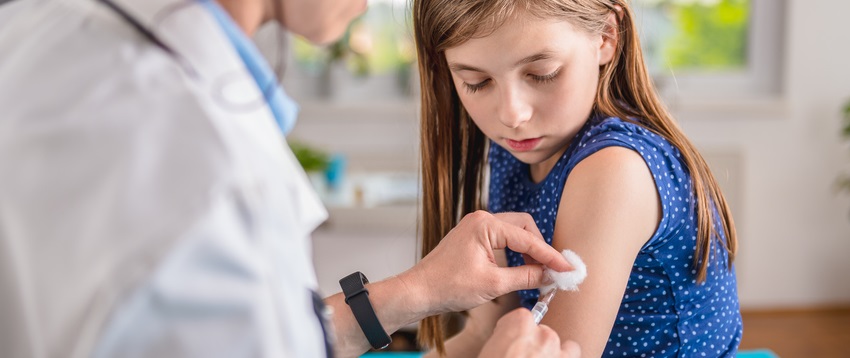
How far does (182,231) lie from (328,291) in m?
3.23

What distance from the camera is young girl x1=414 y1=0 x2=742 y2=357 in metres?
1.10

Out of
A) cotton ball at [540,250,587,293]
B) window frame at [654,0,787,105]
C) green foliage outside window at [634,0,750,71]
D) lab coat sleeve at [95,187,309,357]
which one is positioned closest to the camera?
lab coat sleeve at [95,187,309,357]

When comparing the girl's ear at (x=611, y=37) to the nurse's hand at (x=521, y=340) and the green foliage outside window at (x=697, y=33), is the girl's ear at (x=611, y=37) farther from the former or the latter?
the green foliage outside window at (x=697, y=33)

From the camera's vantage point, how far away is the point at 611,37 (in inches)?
48.6

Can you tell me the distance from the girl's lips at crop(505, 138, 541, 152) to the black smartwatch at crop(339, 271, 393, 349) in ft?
0.97

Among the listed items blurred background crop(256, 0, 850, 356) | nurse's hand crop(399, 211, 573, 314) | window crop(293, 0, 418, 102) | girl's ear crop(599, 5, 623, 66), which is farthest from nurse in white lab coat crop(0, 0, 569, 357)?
window crop(293, 0, 418, 102)

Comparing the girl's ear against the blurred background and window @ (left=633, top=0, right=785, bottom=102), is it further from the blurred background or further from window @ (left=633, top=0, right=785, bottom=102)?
window @ (left=633, top=0, right=785, bottom=102)

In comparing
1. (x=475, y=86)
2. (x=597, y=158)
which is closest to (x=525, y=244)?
Answer: (x=597, y=158)

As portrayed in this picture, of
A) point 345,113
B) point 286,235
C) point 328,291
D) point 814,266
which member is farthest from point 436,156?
point 814,266

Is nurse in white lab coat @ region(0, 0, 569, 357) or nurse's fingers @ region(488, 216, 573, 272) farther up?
nurse in white lab coat @ region(0, 0, 569, 357)

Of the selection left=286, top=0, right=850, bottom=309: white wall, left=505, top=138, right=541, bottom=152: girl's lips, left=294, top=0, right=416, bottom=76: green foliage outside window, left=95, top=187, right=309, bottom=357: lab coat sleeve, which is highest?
left=294, top=0, right=416, bottom=76: green foliage outside window

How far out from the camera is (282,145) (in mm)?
832

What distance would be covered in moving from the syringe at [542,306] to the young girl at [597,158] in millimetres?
12

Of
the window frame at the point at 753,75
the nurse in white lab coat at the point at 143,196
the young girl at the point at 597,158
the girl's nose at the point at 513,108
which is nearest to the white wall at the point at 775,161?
the window frame at the point at 753,75
